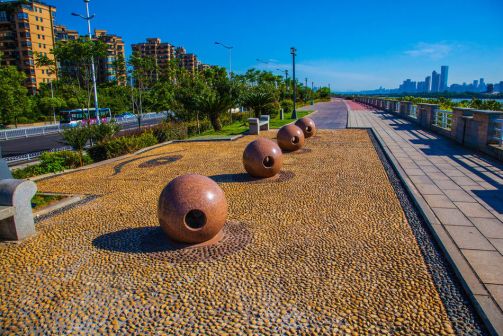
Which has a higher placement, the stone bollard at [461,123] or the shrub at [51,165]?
the stone bollard at [461,123]

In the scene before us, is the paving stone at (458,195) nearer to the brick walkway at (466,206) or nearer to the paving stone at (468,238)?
the brick walkway at (466,206)

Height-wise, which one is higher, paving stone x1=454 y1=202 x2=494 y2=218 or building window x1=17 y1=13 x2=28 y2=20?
building window x1=17 y1=13 x2=28 y2=20

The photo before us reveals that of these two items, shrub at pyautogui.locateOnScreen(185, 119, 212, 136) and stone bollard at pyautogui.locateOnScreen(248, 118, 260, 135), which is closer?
stone bollard at pyautogui.locateOnScreen(248, 118, 260, 135)

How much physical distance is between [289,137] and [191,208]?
8638mm

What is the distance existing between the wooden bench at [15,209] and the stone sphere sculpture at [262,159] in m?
5.28

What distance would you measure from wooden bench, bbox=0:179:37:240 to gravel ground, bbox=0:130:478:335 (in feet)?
0.88

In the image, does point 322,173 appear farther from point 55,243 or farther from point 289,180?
point 55,243

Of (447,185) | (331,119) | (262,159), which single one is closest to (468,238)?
(447,185)

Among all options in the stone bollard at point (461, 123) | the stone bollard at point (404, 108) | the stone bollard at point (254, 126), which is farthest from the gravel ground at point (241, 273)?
the stone bollard at point (404, 108)

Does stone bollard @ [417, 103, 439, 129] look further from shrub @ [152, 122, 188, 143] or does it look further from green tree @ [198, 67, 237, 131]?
shrub @ [152, 122, 188, 143]

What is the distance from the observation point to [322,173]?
10586 mm

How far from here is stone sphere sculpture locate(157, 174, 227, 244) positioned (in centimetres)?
565

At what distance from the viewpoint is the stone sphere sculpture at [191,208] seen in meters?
5.65

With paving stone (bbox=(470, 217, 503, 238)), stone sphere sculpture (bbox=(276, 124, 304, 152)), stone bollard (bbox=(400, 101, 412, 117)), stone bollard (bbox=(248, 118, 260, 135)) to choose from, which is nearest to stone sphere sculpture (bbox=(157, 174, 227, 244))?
paving stone (bbox=(470, 217, 503, 238))
